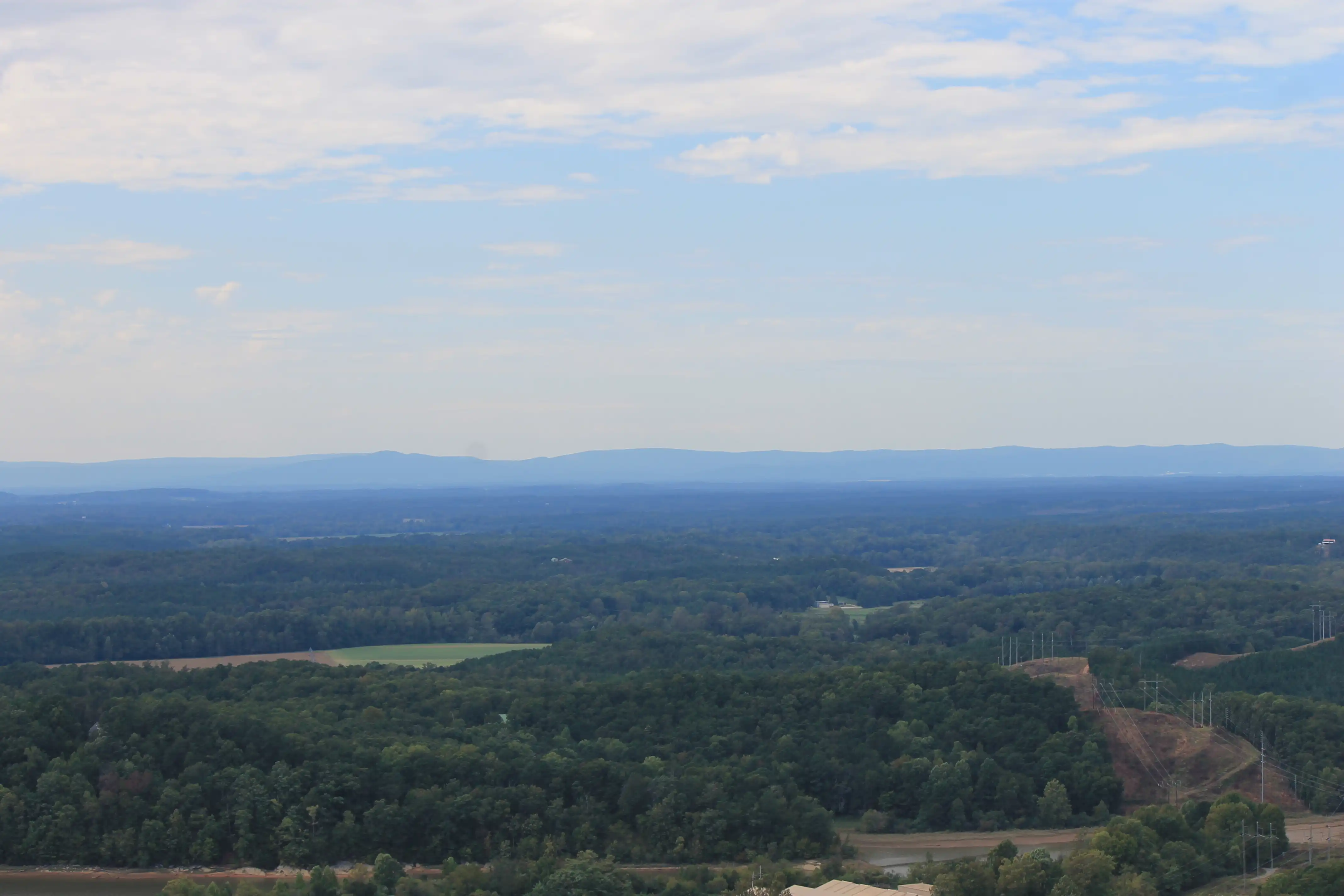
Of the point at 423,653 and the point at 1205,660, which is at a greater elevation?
the point at 1205,660

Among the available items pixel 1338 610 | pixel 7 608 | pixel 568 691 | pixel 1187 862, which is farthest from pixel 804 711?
pixel 7 608

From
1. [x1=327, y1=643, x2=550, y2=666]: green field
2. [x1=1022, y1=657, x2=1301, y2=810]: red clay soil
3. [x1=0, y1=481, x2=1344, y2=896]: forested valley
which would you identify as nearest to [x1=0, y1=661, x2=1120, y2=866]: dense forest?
[x1=0, y1=481, x2=1344, y2=896]: forested valley

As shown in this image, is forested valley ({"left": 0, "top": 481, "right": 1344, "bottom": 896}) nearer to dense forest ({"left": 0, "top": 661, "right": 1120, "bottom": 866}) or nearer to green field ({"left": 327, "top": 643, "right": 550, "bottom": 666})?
dense forest ({"left": 0, "top": 661, "right": 1120, "bottom": 866})

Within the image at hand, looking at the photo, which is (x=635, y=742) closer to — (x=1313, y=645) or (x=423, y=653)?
(x=1313, y=645)

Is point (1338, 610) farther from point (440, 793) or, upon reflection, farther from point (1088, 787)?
A: point (440, 793)

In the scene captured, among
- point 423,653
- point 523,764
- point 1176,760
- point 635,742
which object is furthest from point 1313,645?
point 423,653

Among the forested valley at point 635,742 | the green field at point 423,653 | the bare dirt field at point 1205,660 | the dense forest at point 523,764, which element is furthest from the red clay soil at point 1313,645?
the green field at point 423,653

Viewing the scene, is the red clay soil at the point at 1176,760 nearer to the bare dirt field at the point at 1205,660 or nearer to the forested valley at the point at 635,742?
the forested valley at the point at 635,742
